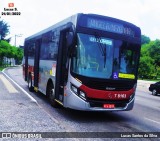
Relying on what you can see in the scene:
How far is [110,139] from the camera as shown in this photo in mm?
7871

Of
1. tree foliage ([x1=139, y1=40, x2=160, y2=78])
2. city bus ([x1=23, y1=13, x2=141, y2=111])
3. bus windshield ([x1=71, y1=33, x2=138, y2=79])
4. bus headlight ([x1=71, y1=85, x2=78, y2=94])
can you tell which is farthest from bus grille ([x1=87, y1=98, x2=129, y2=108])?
tree foliage ([x1=139, y1=40, x2=160, y2=78])

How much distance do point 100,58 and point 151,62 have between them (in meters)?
49.9

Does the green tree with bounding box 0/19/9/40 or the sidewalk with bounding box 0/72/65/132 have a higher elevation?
the green tree with bounding box 0/19/9/40

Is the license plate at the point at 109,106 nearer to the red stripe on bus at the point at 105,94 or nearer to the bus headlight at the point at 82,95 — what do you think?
the red stripe on bus at the point at 105,94

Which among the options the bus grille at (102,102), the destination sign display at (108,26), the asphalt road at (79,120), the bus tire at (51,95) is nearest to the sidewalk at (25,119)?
the asphalt road at (79,120)

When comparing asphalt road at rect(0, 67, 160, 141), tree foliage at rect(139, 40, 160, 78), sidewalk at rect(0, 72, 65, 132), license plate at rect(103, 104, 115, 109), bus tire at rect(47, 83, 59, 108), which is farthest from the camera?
tree foliage at rect(139, 40, 160, 78)

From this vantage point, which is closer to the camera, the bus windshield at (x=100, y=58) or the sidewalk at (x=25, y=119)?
the sidewalk at (x=25, y=119)

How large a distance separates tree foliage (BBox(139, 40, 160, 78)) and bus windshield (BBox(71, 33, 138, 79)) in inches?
1727

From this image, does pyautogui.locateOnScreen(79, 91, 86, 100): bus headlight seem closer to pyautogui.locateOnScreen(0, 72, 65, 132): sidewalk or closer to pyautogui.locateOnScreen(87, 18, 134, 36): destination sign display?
pyautogui.locateOnScreen(0, 72, 65, 132): sidewalk

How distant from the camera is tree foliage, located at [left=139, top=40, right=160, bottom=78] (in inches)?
2128

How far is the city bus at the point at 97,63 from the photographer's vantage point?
9.87 metres

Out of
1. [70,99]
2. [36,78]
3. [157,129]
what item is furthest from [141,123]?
[36,78]

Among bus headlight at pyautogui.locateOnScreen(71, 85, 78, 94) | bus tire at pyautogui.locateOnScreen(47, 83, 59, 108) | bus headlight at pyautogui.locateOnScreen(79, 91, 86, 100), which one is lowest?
bus tire at pyautogui.locateOnScreen(47, 83, 59, 108)

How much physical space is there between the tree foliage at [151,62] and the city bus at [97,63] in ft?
143
